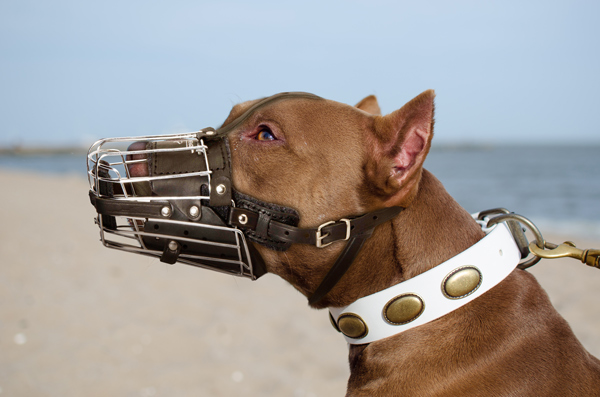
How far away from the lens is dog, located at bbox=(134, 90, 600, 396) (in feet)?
6.12

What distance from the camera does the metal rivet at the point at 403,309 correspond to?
1.92 meters

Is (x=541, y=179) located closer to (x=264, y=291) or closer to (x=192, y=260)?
(x=264, y=291)

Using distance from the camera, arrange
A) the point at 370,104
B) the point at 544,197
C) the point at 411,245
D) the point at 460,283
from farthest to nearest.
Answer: the point at 544,197
the point at 370,104
the point at 411,245
the point at 460,283

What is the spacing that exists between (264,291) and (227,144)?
472 cm

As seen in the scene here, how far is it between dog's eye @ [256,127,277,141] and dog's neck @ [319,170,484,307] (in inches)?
24.5

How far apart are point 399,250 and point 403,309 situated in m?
0.25

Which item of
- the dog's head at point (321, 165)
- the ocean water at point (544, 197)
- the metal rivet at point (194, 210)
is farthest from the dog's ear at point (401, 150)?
the ocean water at point (544, 197)

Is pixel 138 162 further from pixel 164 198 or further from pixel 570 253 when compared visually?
pixel 570 253

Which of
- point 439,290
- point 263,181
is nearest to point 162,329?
point 263,181

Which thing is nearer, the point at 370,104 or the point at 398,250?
the point at 398,250

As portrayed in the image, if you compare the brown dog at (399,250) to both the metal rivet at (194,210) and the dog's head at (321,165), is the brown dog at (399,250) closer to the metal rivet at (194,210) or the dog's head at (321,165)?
the dog's head at (321,165)

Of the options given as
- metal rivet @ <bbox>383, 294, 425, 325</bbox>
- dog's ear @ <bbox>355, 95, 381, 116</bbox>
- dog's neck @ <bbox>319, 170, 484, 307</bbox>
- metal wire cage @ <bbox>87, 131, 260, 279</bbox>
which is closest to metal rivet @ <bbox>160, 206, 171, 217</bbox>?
metal wire cage @ <bbox>87, 131, 260, 279</bbox>

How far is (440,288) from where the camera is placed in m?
1.91

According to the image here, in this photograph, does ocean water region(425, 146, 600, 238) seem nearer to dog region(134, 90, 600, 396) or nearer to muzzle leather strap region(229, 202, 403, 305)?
dog region(134, 90, 600, 396)
